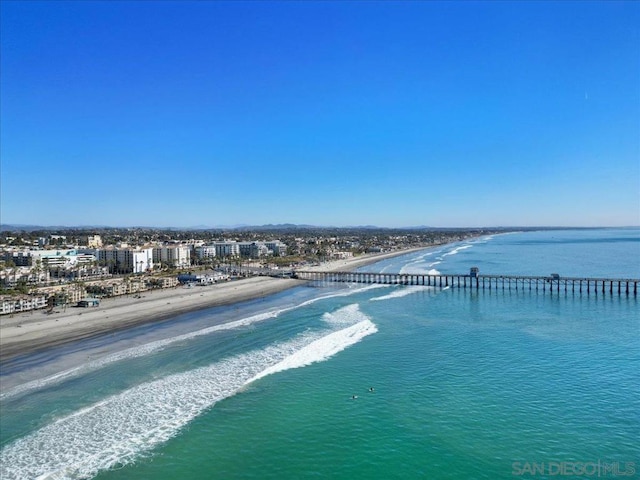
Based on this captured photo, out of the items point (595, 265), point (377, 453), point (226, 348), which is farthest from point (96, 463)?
point (595, 265)

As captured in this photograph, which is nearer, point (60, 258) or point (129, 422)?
point (129, 422)

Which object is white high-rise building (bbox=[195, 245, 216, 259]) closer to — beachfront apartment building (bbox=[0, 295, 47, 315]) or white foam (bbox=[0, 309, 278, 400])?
beachfront apartment building (bbox=[0, 295, 47, 315])

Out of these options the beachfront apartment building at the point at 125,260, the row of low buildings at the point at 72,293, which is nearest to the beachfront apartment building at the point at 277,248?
the beachfront apartment building at the point at 125,260

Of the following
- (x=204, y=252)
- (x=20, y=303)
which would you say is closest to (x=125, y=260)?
(x=204, y=252)

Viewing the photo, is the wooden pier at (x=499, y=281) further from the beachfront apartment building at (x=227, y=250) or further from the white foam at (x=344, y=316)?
the beachfront apartment building at (x=227, y=250)

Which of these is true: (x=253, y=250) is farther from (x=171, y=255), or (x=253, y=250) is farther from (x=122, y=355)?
(x=122, y=355)

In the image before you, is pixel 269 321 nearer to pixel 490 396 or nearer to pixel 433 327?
pixel 433 327
